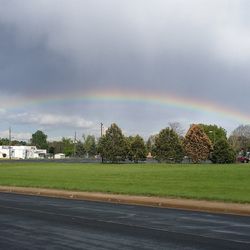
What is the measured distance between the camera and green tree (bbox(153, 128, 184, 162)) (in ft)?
262

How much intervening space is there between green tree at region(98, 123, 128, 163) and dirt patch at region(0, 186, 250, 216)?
53177mm

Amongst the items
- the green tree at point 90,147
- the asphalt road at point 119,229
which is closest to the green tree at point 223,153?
the asphalt road at point 119,229

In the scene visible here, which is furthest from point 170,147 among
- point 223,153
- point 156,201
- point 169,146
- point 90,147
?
point 90,147

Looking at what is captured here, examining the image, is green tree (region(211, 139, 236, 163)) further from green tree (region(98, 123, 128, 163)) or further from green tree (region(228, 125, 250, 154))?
green tree (region(228, 125, 250, 154))

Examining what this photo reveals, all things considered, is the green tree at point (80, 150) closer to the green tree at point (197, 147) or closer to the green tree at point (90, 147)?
the green tree at point (90, 147)

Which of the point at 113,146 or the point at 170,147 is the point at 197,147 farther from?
the point at 113,146

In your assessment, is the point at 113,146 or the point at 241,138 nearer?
the point at 113,146

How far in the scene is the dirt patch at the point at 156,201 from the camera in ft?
62.5

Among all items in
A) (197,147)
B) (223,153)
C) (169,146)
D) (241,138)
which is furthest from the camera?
(241,138)

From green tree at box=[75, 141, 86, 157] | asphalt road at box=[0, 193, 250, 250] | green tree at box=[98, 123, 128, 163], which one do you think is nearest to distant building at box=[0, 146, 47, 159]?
green tree at box=[75, 141, 86, 157]

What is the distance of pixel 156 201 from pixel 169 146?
57.7m

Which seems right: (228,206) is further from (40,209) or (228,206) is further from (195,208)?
(40,209)

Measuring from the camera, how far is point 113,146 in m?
84.1

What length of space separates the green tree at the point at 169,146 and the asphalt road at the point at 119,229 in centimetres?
6043
